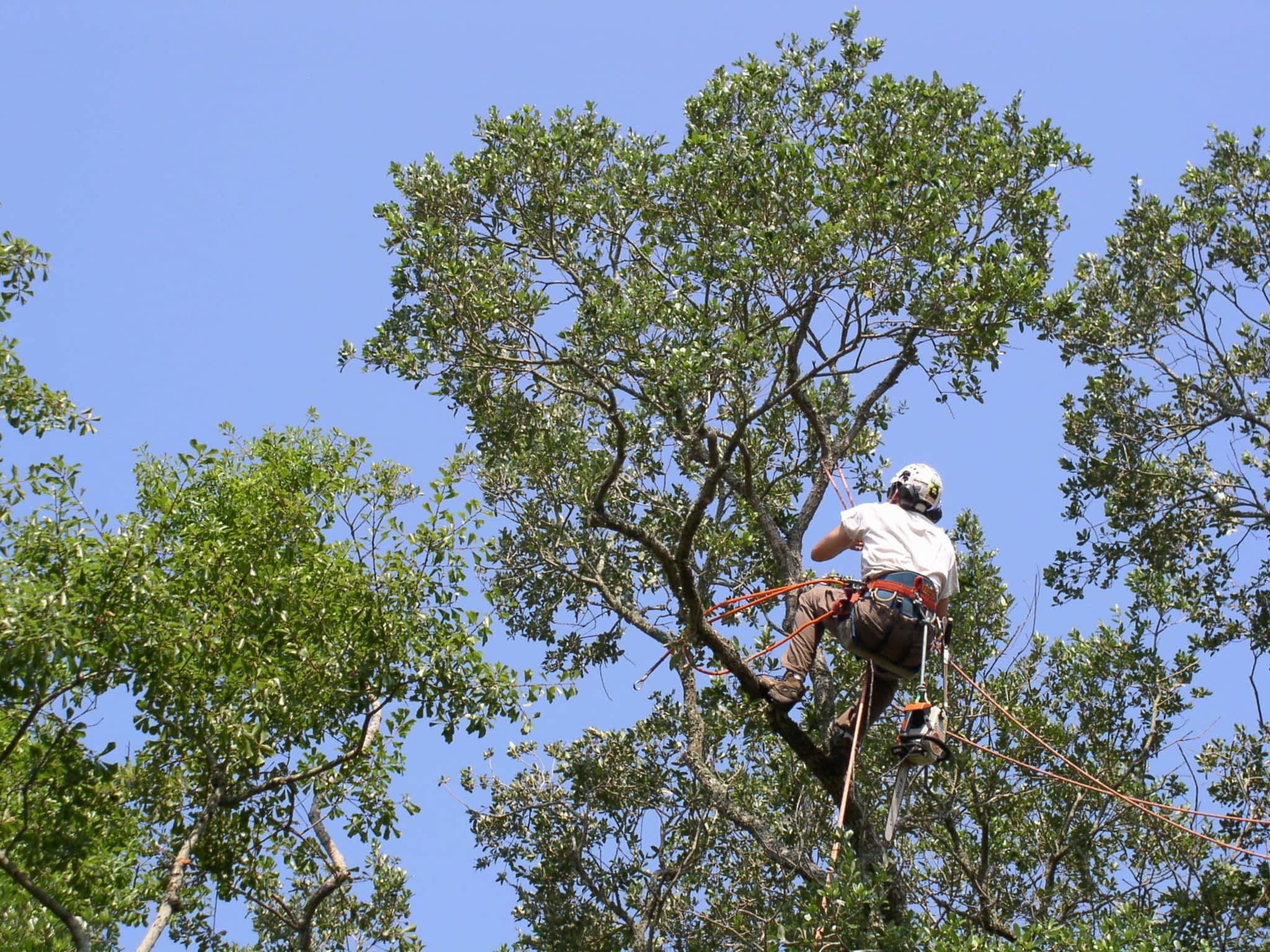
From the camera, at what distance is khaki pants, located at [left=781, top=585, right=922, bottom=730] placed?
849 cm

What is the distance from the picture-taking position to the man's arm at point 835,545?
887 cm

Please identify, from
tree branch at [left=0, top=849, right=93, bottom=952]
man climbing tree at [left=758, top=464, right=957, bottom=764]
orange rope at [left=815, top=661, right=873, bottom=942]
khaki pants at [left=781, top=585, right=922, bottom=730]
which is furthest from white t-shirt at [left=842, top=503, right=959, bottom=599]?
tree branch at [left=0, top=849, right=93, bottom=952]

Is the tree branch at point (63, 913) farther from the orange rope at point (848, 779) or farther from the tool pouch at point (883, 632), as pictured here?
the tool pouch at point (883, 632)

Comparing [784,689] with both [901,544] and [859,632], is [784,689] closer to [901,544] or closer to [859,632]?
[859,632]

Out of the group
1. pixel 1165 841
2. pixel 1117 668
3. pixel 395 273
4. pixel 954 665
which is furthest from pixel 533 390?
pixel 1165 841

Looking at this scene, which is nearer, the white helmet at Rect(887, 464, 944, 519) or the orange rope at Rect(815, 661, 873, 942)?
the orange rope at Rect(815, 661, 873, 942)

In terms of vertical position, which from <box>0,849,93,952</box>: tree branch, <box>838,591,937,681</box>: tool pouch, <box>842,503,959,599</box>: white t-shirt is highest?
<box>842,503,959,599</box>: white t-shirt

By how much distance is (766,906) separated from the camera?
10.6 m

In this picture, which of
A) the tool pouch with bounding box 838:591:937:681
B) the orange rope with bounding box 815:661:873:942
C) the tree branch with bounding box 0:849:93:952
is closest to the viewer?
the orange rope with bounding box 815:661:873:942

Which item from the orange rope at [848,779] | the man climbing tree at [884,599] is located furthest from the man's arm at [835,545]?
the orange rope at [848,779]

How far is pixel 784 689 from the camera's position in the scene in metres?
8.55

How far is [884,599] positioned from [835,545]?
59 centimetres

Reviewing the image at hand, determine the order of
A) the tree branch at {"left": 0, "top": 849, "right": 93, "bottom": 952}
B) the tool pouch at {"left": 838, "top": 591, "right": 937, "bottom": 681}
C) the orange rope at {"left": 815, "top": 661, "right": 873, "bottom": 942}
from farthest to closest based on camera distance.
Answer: the tool pouch at {"left": 838, "top": 591, "right": 937, "bottom": 681} < the tree branch at {"left": 0, "top": 849, "right": 93, "bottom": 952} < the orange rope at {"left": 815, "top": 661, "right": 873, "bottom": 942}

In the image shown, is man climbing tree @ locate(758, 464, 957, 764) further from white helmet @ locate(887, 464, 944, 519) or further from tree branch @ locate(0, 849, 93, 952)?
tree branch @ locate(0, 849, 93, 952)
